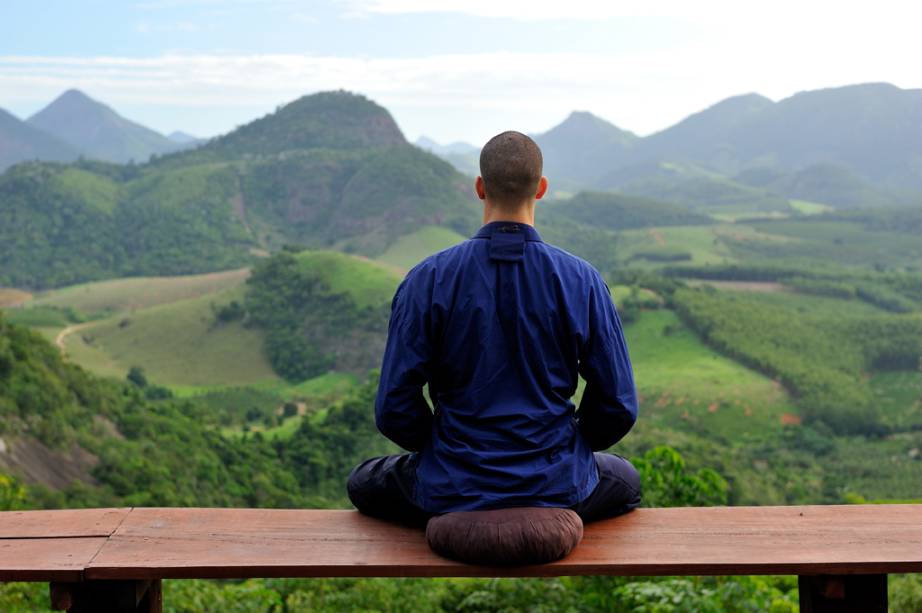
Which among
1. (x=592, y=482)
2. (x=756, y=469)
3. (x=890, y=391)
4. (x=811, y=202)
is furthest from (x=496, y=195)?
(x=811, y=202)

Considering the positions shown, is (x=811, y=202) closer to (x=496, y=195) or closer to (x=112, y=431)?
(x=112, y=431)

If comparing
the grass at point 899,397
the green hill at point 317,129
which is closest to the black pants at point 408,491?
the grass at point 899,397

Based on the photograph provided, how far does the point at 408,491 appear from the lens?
2.88 metres

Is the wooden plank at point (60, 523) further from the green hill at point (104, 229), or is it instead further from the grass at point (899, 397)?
the green hill at point (104, 229)

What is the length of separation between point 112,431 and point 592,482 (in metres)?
18.9

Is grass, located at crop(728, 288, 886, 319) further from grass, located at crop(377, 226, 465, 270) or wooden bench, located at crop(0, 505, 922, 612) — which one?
wooden bench, located at crop(0, 505, 922, 612)

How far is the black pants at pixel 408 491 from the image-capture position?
289 cm

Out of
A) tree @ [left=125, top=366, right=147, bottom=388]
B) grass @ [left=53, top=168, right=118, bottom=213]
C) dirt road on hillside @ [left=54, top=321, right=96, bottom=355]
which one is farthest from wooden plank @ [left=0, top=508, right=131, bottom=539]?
grass @ [left=53, top=168, right=118, bottom=213]

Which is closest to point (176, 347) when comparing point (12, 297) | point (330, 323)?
point (330, 323)

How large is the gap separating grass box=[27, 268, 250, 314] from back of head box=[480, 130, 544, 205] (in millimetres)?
56819

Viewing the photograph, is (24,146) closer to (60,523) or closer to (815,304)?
(815,304)

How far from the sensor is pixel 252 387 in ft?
142

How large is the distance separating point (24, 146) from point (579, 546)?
213 metres

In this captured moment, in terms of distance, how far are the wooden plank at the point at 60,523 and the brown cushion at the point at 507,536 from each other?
1.05 meters
